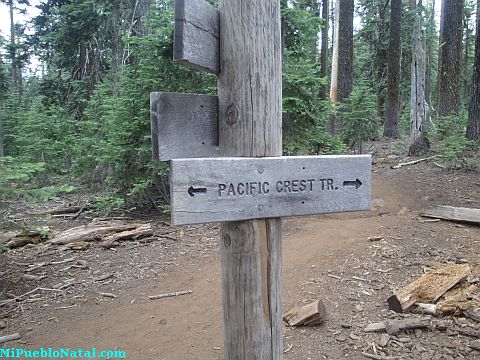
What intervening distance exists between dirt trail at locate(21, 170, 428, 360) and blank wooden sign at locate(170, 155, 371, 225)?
7.93 feet

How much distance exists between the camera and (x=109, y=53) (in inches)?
575

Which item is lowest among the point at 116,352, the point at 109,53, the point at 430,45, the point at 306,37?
the point at 116,352

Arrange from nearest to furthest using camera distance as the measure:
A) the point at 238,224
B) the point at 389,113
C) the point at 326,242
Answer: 1. the point at 238,224
2. the point at 326,242
3. the point at 389,113

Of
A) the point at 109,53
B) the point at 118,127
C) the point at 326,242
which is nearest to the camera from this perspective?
the point at 326,242

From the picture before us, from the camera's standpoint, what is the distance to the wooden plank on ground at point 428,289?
4.33 metres

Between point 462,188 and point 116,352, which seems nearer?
point 116,352

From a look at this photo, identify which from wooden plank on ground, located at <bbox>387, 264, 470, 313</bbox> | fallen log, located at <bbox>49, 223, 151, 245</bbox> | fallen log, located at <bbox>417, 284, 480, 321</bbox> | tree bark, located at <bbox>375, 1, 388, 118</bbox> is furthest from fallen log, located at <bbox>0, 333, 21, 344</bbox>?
tree bark, located at <bbox>375, 1, 388, 118</bbox>

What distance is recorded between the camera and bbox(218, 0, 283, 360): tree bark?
216cm

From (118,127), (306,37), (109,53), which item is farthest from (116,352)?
(109,53)

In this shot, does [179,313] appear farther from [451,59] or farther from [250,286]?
[451,59]

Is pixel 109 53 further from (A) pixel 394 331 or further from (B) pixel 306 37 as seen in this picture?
(A) pixel 394 331

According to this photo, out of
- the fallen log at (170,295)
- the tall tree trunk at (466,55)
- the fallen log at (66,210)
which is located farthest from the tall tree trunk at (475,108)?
the tall tree trunk at (466,55)

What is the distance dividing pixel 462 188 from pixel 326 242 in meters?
4.38

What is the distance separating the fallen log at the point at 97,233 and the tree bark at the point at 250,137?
560cm
